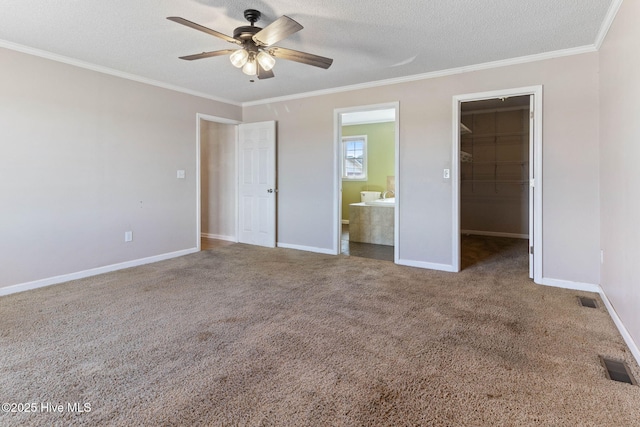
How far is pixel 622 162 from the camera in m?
2.34

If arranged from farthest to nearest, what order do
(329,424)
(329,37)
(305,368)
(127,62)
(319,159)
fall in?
(319,159) → (127,62) → (329,37) → (305,368) → (329,424)

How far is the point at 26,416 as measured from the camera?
149 cm

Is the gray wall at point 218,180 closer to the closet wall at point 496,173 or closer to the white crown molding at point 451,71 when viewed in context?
the white crown molding at point 451,71

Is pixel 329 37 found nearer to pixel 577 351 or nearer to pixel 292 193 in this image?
pixel 292 193

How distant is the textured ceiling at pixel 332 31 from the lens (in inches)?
95.8

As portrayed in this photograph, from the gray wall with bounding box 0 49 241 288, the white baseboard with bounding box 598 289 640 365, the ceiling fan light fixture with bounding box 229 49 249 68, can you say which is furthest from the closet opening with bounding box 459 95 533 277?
the gray wall with bounding box 0 49 241 288

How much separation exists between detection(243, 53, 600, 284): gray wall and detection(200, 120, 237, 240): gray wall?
80cm

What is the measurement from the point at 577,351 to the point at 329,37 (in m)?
3.04

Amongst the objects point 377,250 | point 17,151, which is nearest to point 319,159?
point 377,250

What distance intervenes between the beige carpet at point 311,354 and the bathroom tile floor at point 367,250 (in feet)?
3.94

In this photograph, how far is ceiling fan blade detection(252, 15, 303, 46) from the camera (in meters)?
2.07

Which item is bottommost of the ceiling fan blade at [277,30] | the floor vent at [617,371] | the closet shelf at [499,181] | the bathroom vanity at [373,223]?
the floor vent at [617,371]

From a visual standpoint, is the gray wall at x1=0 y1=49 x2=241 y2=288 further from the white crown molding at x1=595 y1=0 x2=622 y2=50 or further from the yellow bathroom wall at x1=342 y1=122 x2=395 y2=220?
the white crown molding at x1=595 y1=0 x2=622 y2=50

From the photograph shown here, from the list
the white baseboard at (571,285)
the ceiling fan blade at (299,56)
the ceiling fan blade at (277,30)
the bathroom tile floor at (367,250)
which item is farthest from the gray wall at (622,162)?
the bathroom tile floor at (367,250)
